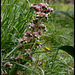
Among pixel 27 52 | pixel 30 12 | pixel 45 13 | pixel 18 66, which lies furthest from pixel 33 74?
pixel 30 12

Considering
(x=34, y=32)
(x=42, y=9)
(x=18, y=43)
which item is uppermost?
(x=42, y=9)

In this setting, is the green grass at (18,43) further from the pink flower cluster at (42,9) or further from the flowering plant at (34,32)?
the pink flower cluster at (42,9)

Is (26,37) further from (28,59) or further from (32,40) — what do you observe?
(28,59)

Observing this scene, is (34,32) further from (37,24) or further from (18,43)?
(18,43)

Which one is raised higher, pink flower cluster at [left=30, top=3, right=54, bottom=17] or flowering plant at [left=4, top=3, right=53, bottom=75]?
pink flower cluster at [left=30, top=3, right=54, bottom=17]

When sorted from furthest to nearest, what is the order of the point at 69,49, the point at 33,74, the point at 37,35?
1. the point at 33,74
2. the point at 37,35
3. the point at 69,49

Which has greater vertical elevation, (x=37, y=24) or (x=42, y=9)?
(x=42, y=9)

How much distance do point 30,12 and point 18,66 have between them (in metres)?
0.76

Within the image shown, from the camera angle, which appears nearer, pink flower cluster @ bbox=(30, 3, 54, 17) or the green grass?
pink flower cluster @ bbox=(30, 3, 54, 17)

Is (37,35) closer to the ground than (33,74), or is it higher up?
higher up

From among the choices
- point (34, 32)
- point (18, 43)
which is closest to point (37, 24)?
point (34, 32)

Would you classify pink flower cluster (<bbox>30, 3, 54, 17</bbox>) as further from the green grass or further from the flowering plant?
the green grass

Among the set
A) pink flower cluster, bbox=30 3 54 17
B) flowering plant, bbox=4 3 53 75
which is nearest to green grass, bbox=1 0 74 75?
flowering plant, bbox=4 3 53 75

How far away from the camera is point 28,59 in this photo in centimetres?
128
